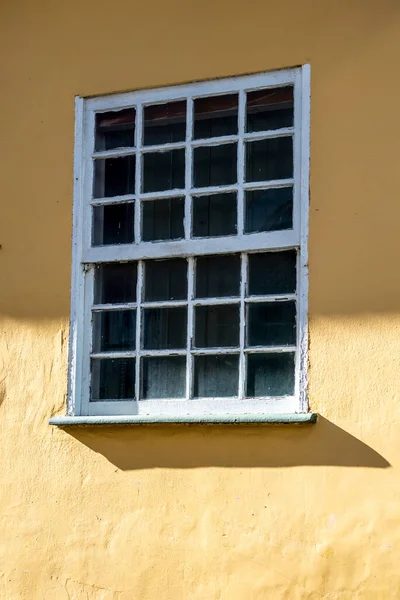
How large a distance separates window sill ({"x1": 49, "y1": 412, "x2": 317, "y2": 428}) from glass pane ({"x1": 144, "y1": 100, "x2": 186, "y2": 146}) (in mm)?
1477

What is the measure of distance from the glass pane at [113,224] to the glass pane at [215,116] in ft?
1.82

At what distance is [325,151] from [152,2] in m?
1.36

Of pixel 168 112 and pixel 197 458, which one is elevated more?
pixel 168 112

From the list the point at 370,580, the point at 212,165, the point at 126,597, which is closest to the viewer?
the point at 370,580

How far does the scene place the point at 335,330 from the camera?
5.08 meters

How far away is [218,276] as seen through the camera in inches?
214

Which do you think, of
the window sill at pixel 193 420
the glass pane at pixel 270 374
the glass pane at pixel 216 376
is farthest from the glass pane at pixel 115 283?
the glass pane at pixel 270 374

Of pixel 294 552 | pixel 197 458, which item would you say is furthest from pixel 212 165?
pixel 294 552

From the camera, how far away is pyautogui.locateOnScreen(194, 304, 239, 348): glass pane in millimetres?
5336

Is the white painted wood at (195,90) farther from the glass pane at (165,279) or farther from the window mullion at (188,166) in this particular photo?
the glass pane at (165,279)

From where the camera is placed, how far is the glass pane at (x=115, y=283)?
5.60 metres

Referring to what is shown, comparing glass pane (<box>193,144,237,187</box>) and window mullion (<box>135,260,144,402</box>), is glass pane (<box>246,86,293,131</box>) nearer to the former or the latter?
glass pane (<box>193,144,237,187</box>)

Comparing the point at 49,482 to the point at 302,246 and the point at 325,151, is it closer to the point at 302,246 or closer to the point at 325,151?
the point at 302,246

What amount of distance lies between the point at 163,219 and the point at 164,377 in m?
0.84
